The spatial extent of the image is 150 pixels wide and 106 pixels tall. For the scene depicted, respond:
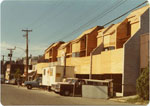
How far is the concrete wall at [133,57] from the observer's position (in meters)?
29.1

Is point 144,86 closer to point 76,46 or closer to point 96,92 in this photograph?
point 96,92

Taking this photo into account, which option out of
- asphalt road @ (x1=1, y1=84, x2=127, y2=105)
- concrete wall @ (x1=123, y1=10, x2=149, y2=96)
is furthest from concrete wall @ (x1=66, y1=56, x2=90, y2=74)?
asphalt road @ (x1=1, y1=84, x2=127, y2=105)

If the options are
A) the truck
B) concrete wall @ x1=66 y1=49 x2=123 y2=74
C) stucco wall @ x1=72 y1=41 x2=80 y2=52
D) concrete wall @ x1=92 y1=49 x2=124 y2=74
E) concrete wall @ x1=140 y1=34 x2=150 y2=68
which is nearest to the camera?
concrete wall @ x1=140 y1=34 x2=150 y2=68

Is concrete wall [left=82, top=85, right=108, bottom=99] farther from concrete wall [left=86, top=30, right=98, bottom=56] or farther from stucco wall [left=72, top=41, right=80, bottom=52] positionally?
stucco wall [left=72, top=41, right=80, bottom=52]

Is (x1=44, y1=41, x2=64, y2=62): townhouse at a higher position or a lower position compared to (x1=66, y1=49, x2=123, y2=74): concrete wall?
higher

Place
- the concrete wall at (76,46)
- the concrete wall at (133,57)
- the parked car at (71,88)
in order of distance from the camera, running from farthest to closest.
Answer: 1. the concrete wall at (76,46)
2. the concrete wall at (133,57)
3. the parked car at (71,88)

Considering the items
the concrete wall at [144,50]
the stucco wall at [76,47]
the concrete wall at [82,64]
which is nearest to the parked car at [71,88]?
the concrete wall at [144,50]

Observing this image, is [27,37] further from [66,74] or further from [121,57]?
[121,57]

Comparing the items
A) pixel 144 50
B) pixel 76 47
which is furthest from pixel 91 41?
pixel 144 50

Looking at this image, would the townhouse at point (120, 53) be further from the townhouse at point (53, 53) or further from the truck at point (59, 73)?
the townhouse at point (53, 53)

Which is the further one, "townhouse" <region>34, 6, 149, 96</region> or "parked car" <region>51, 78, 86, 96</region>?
"townhouse" <region>34, 6, 149, 96</region>

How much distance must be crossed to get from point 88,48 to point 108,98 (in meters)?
23.1

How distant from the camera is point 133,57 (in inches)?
1174

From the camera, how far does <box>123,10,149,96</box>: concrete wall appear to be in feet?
95.6
